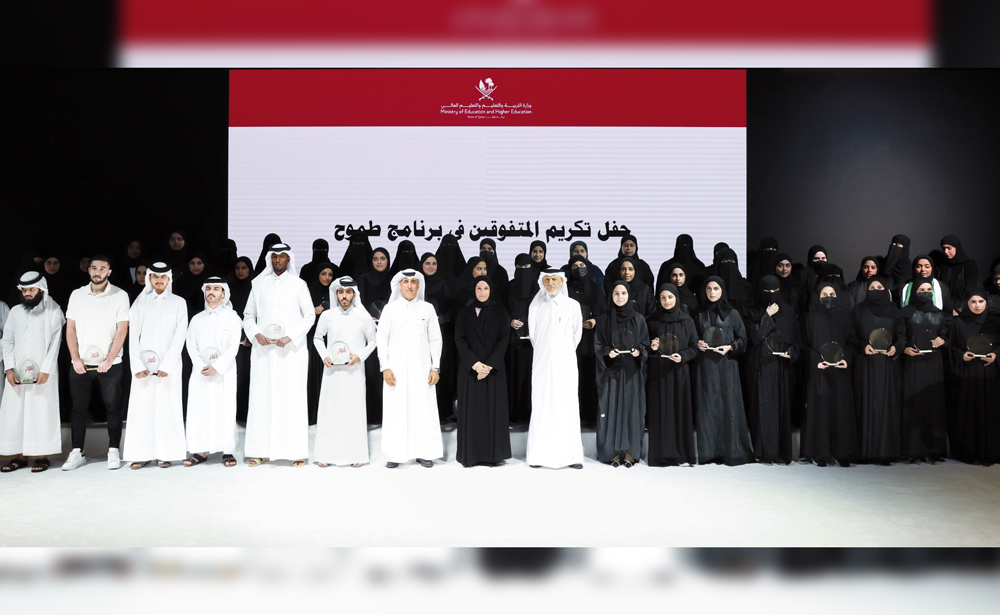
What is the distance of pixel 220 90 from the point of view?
7.47 meters

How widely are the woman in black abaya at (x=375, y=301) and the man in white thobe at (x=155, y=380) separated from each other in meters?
1.35

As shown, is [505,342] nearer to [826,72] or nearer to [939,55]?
[939,55]

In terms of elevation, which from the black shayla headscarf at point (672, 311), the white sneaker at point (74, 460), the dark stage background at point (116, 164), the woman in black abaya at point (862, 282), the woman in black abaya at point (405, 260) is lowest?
the white sneaker at point (74, 460)

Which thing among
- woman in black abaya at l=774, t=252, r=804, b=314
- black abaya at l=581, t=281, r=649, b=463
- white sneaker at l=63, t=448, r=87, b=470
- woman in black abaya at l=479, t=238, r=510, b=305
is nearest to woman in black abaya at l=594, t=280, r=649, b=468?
black abaya at l=581, t=281, r=649, b=463

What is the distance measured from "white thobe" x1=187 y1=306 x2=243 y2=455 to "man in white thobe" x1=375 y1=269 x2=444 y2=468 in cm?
102

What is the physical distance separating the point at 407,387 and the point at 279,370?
2.87 ft

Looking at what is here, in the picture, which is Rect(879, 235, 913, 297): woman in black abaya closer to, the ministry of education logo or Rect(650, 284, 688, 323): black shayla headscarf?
Rect(650, 284, 688, 323): black shayla headscarf

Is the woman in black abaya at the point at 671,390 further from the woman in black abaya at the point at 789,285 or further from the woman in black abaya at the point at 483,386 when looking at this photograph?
the woman in black abaya at the point at 789,285

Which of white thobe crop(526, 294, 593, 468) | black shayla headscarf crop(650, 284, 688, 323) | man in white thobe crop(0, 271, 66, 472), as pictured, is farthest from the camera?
black shayla headscarf crop(650, 284, 688, 323)

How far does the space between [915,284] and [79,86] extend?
735cm

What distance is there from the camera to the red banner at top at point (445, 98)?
289 inches

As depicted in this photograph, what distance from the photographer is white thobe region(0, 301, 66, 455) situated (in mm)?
5246

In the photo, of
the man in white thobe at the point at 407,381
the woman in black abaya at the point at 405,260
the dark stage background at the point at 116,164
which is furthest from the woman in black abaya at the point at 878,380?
the dark stage background at the point at 116,164

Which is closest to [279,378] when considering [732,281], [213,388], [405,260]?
[213,388]
